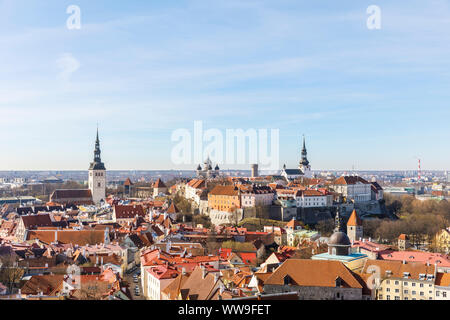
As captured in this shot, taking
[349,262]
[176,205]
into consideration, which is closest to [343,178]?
[176,205]

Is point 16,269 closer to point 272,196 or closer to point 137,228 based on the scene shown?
point 137,228

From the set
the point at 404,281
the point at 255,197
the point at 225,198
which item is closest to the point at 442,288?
the point at 404,281

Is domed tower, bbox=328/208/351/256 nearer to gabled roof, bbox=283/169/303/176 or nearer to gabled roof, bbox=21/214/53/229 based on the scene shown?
gabled roof, bbox=21/214/53/229

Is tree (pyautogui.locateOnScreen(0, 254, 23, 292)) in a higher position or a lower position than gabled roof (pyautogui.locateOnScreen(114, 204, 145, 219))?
lower

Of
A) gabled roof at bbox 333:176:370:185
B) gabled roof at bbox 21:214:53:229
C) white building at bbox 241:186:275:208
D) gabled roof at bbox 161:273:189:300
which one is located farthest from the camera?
gabled roof at bbox 333:176:370:185

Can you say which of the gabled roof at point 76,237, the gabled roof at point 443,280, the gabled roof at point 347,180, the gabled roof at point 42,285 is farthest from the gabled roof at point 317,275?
the gabled roof at point 347,180

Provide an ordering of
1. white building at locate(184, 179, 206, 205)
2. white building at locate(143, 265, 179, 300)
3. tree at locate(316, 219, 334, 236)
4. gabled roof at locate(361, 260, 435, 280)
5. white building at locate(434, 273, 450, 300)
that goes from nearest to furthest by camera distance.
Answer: white building at locate(143, 265, 179, 300)
white building at locate(434, 273, 450, 300)
gabled roof at locate(361, 260, 435, 280)
tree at locate(316, 219, 334, 236)
white building at locate(184, 179, 206, 205)

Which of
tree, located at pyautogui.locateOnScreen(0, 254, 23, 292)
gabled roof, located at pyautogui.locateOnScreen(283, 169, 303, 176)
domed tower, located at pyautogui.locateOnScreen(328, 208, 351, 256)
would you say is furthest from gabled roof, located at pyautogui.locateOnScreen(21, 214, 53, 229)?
gabled roof, located at pyautogui.locateOnScreen(283, 169, 303, 176)

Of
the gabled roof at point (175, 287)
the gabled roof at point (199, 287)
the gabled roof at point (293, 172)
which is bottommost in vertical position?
the gabled roof at point (175, 287)

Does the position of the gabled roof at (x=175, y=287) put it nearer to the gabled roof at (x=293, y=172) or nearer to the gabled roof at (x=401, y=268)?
the gabled roof at (x=401, y=268)
